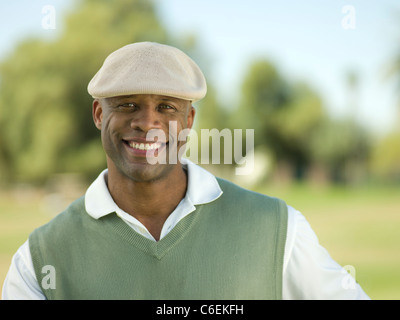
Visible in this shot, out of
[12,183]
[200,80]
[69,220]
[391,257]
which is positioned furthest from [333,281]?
[12,183]

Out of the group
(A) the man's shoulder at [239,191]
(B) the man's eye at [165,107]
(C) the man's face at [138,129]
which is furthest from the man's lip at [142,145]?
(A) the man's shoulder at [239,191]

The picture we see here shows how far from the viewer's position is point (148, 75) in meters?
1.80

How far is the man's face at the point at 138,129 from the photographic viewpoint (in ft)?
6.01

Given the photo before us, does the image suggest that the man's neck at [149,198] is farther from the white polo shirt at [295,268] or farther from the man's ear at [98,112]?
the man's ear at [98,112]

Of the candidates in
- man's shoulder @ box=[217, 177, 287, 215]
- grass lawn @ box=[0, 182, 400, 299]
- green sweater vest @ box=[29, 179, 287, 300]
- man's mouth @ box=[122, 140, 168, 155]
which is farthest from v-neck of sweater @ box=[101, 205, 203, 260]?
grass lawn @ box=[0, 182, 400, 299]

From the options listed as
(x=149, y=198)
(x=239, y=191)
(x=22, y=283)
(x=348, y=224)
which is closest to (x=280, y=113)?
(x=348, y=224)

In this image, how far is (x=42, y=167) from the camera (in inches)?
714

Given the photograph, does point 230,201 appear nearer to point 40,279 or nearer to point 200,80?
point 200,80

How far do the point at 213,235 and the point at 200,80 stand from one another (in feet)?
2.07

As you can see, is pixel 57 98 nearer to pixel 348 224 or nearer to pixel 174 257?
pixel 348 224

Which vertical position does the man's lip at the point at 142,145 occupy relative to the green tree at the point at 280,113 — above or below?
below

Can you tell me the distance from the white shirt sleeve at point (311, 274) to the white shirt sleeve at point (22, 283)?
955 mm

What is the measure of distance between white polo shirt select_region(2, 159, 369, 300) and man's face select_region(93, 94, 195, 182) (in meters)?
0.18

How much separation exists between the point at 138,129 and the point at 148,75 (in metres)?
0.21
